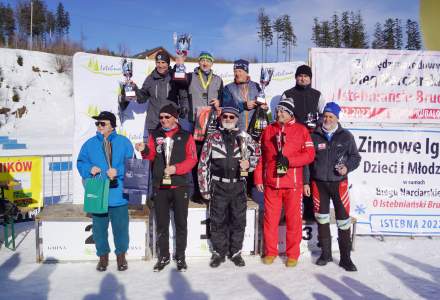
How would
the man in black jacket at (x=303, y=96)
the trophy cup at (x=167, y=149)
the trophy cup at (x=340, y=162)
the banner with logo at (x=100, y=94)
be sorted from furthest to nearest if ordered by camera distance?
the banner with logo at (x=100, y=94), the man in black jacket at (x=303, y=96), the trophy cup at (x=340, y=162), the trophy cup at (x=167, y=149)

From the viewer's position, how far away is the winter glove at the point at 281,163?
4404 mm

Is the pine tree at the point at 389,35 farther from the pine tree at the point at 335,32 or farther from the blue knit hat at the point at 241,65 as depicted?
the blue knit hat at the point at 241,65

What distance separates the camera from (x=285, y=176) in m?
4.60

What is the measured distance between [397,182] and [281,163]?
9.21 feet

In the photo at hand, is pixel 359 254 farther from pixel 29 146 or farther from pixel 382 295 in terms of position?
pixel 29 146

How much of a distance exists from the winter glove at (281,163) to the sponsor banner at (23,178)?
4.26 meters

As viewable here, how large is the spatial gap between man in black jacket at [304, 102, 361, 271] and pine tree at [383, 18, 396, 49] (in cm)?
2791

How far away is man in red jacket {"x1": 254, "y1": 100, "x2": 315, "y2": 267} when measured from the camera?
460 cm

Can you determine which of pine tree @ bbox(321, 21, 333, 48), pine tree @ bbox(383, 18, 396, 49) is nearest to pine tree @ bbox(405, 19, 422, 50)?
pine tree @ bbox(383, 18, 396, 49)

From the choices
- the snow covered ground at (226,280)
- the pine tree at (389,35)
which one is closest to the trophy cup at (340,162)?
the snow covered ground at (226,280)

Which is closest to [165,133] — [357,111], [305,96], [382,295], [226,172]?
[226,172]

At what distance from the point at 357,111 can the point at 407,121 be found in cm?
84

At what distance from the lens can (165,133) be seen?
4547 millimetres

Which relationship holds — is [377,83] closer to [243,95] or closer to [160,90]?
[243,95]
